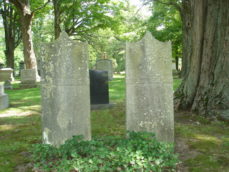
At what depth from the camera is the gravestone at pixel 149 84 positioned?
12.7ft

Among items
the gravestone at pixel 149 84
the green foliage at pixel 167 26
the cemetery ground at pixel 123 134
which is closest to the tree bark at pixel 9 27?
the green foliage at pixel 167 26

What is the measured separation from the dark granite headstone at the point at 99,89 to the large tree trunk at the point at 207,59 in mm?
2770

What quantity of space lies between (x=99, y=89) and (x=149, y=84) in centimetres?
487

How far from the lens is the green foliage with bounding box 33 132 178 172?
9.17 ft

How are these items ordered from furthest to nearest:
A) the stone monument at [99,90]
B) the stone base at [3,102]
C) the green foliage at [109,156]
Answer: the stone base at [3,102], the stone monument at [99,90], the green foliage at [109,156]

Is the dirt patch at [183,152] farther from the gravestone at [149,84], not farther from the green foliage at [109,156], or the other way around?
the gravestone at [149,84]

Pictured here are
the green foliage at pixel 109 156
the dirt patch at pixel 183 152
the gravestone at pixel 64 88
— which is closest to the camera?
the green foliage at pixel 109 156

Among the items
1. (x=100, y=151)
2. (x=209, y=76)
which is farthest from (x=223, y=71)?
(x=100, y=151)

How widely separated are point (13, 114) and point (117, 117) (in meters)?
3.53

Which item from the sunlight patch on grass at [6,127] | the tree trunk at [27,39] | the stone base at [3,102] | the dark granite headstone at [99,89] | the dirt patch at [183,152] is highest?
the tree trunk at [27,39]

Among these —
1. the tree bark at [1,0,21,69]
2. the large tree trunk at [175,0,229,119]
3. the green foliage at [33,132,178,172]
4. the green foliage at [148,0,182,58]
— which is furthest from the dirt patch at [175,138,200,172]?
the tree bark at [1,0,21,69]

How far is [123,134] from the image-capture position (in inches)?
196

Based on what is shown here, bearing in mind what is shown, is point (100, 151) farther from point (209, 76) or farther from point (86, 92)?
point (209, 76)

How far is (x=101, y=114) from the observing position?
7547mm
